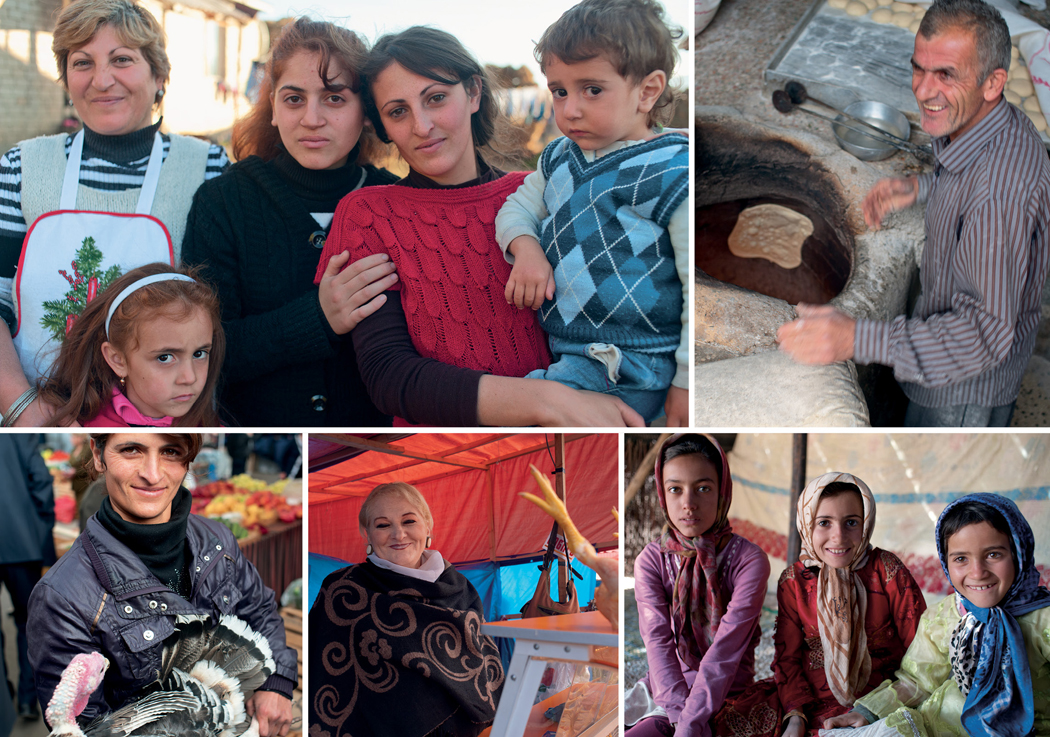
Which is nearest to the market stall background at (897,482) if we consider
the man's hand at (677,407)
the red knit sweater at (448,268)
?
the man's hand at (677,407)

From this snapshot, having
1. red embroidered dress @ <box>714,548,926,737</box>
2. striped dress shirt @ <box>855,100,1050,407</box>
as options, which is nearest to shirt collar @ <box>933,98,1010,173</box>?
striped dress shirt @ <box>855,100,1050,407</box>

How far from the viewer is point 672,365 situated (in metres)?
1.88

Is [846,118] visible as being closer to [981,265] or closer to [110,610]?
[981,265]

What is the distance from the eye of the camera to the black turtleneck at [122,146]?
190 centimetres

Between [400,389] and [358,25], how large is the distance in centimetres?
91

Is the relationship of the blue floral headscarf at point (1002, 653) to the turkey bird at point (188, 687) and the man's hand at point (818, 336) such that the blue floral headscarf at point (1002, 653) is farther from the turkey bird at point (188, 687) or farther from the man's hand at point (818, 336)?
the turkey bird at point (188, 687)

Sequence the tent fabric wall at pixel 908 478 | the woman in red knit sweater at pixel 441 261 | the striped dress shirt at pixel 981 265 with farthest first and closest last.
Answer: the tent fabric wall at pixel 908 478
the woman in red knit sweater at pixel 441 261
the striped dress shirt at pixel 981 265

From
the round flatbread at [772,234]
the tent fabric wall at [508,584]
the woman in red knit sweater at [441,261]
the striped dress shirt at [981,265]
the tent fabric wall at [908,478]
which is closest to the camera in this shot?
the striped dress shirt at [981,265]

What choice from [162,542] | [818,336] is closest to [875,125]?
[818,336]

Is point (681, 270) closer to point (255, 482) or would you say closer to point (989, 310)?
point (989, 310)

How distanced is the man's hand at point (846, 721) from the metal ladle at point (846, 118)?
153cm

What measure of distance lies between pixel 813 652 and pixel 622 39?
1.61 metres

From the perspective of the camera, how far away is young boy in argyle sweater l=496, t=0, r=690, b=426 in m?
1.78

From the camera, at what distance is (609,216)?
178 cm
